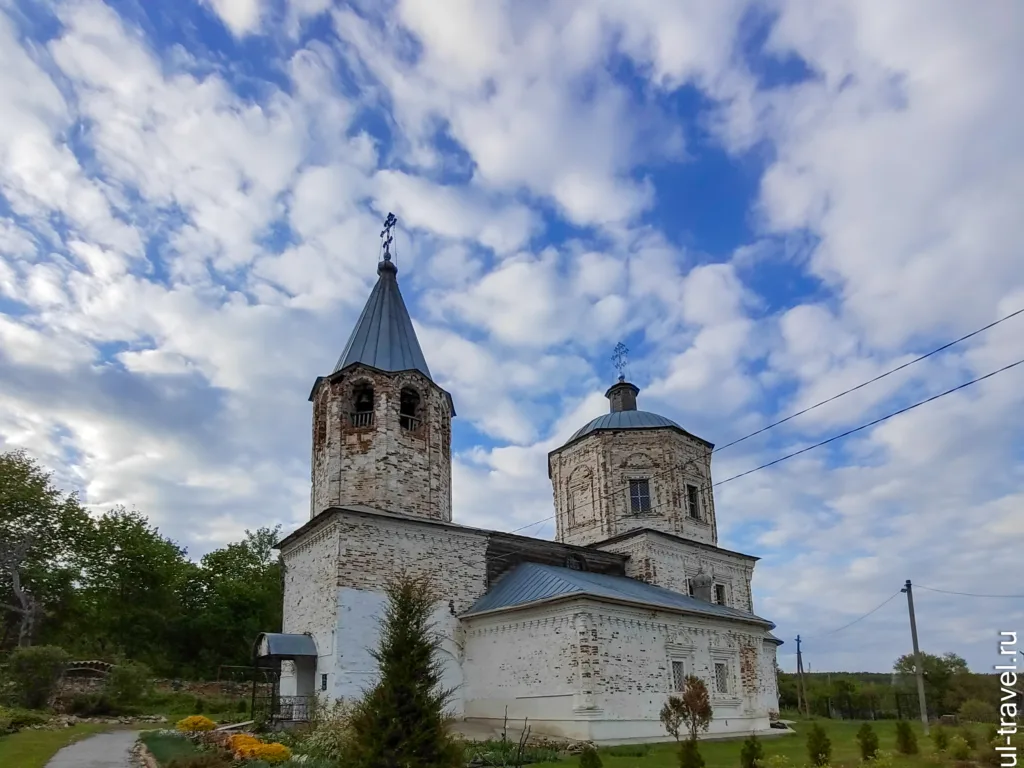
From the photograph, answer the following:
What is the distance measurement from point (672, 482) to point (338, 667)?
13.3 metres

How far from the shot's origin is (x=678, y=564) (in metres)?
25.0

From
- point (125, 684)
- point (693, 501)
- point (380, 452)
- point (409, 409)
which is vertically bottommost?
point (125, 684)

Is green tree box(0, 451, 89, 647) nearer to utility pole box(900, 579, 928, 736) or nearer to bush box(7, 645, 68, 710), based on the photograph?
bush box(7, 645, 68, 710)

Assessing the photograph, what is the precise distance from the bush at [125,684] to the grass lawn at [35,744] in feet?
14.2

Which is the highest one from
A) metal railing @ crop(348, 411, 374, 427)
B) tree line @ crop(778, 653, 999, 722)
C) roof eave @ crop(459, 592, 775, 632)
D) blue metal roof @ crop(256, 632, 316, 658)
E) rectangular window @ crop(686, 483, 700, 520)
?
metal railing @ crop(348, 411, 374, 427)

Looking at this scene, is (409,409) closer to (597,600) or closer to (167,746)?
(597,600)

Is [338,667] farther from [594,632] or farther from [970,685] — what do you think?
[970,685]

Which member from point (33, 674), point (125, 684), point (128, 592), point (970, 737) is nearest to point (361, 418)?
point (125, 684)

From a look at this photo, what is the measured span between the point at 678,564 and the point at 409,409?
10.7 meters

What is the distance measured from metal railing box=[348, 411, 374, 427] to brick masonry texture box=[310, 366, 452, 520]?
0.26ft

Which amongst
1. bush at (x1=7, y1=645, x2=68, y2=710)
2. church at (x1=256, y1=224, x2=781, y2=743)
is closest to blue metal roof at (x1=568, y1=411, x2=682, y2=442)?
church at (x1=256, y1=224, x2=781, y2=743)

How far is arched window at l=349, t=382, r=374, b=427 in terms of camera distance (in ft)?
67.2

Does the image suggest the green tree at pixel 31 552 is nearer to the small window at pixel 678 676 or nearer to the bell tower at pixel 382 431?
the bell tower at pixel 382 431

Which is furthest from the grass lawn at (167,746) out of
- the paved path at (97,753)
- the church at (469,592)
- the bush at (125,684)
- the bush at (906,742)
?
the bush at (906,742)
